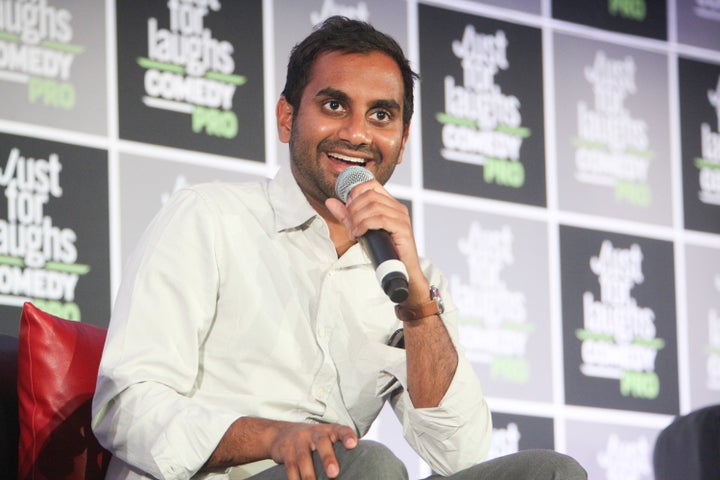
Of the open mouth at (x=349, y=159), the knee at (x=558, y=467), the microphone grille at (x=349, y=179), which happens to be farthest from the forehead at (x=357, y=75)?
the knee at (x=558, y=467)

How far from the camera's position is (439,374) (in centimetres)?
233

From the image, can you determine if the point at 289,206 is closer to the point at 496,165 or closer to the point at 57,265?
the point at 57,265

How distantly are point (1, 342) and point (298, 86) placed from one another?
2.78ft

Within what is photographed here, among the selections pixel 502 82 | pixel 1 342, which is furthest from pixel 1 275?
pixel 502 82

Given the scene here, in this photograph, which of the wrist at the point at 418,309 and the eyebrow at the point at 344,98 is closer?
the wrist at the point at 418,309

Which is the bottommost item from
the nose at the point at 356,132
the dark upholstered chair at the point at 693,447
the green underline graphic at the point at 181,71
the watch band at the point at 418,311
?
the dark upholstered chair at the point at 693,447

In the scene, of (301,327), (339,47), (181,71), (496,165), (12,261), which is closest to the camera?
(301,327)

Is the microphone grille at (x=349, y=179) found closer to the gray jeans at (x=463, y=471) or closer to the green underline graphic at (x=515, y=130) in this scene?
the gray jeans at (x=463, y=471)

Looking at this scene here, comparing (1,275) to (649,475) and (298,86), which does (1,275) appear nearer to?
(298,86)

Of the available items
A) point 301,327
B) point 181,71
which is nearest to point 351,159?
point 301,327

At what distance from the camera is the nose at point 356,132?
256cm

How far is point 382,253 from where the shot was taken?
2.03m

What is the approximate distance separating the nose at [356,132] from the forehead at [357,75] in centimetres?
6

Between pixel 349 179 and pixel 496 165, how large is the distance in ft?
7.37
